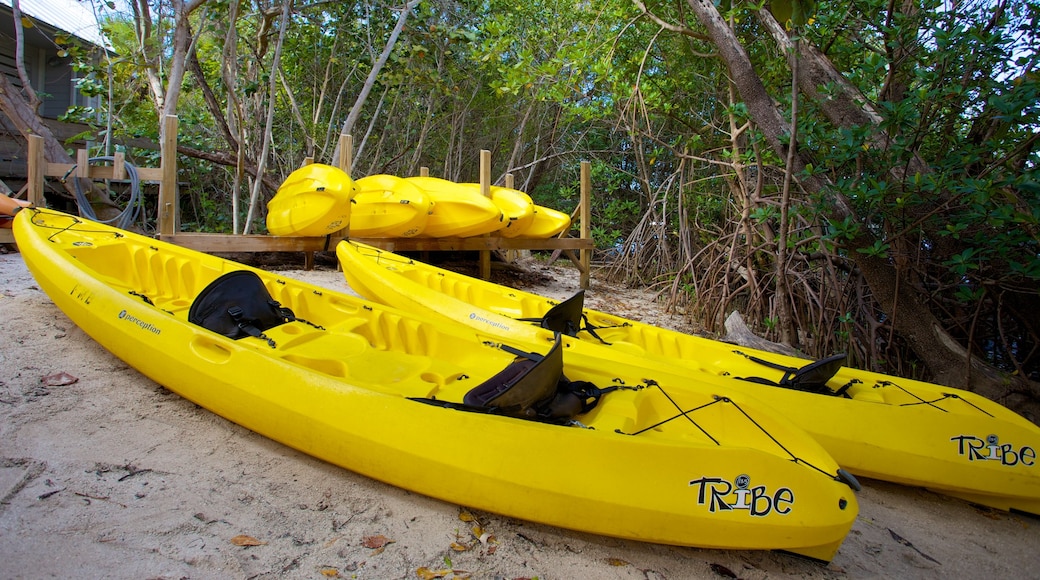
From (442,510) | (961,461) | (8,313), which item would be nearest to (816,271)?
(961,461)

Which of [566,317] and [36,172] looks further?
[36,172]

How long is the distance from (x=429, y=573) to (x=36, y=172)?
5373 millimetres

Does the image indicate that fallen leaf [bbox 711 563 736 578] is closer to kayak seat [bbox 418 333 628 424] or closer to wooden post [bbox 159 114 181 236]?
kayak seat [bbox 418 333 628 424]

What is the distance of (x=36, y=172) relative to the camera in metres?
5.03

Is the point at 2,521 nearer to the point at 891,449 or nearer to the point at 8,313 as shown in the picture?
the point at 8,313

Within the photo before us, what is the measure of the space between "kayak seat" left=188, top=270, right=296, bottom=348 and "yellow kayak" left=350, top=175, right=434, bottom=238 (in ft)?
7.72

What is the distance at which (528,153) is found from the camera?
1106 centimetres

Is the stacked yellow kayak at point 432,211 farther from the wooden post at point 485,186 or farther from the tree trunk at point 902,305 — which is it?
the tree trunk at point 902,305

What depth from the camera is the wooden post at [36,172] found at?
195 inches

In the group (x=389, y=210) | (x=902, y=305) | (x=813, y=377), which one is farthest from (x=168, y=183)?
(x=902, y=305)

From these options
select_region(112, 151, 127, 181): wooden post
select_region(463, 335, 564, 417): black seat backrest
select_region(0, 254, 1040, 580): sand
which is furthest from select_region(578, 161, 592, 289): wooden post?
select_region(463, 335, 564, 417): black seat backrest

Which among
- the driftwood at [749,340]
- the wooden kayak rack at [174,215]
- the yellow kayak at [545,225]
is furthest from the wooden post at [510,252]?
the driftwood at [749,340]

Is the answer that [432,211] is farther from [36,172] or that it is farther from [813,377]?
[813,377]

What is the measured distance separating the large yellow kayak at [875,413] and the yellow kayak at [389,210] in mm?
2073
